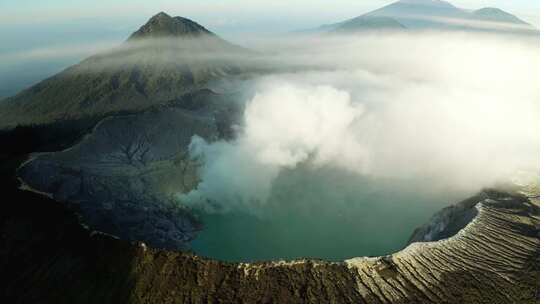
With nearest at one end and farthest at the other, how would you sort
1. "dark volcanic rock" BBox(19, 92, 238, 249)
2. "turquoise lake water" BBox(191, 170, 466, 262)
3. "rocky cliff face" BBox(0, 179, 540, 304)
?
1. "rocky cliff face" BBox(0, 179, 540, 304)
2. "dark volcanic rock" BBox(19, 92, 238, 249)
3. "turquoise lake water" BBox(191, 170, 466, 262)

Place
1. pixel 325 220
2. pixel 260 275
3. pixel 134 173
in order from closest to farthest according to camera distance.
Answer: pixel 260 275 → pixel 325 220 → pixel 134 173

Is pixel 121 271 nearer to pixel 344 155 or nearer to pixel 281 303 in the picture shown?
pixel 281 303

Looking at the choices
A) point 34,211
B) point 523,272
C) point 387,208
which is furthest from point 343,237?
point 34,211

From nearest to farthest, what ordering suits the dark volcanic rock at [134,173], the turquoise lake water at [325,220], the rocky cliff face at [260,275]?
the rocky cliff face at [260,275]
the dark volcanic rock at [134,173]
the turquoise lake water at [325,220]

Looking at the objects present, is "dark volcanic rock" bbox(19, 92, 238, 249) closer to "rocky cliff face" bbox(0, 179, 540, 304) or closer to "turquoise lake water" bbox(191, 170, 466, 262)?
"turquoise lake water" bbox(191, 170, 466, 262)

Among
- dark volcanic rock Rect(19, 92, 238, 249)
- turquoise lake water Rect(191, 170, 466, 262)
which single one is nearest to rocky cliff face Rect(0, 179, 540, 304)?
dark volcanic rock Rect(19, 92, 238, 249)

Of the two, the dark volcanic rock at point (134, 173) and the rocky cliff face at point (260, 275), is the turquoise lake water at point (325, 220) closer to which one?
the dark volcanic rock at point (134, 173)

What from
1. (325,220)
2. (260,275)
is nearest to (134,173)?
(325,220)

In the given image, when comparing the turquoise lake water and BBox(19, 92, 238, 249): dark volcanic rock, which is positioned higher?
BBox(19, 92, 238, 249): dark volcanic rock

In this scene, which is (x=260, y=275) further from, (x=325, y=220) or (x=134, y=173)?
(x=134, y=173)

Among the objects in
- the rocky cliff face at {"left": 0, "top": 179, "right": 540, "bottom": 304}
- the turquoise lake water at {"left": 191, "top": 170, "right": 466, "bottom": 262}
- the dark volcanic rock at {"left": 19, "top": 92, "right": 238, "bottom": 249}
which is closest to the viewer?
the rocky cliff face at {"left": 0, "top": 179, "right": 540, "bottom": 304}

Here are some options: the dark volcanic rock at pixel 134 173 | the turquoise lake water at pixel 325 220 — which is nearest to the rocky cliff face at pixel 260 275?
the dark volcanic rock at pixel 134 173
